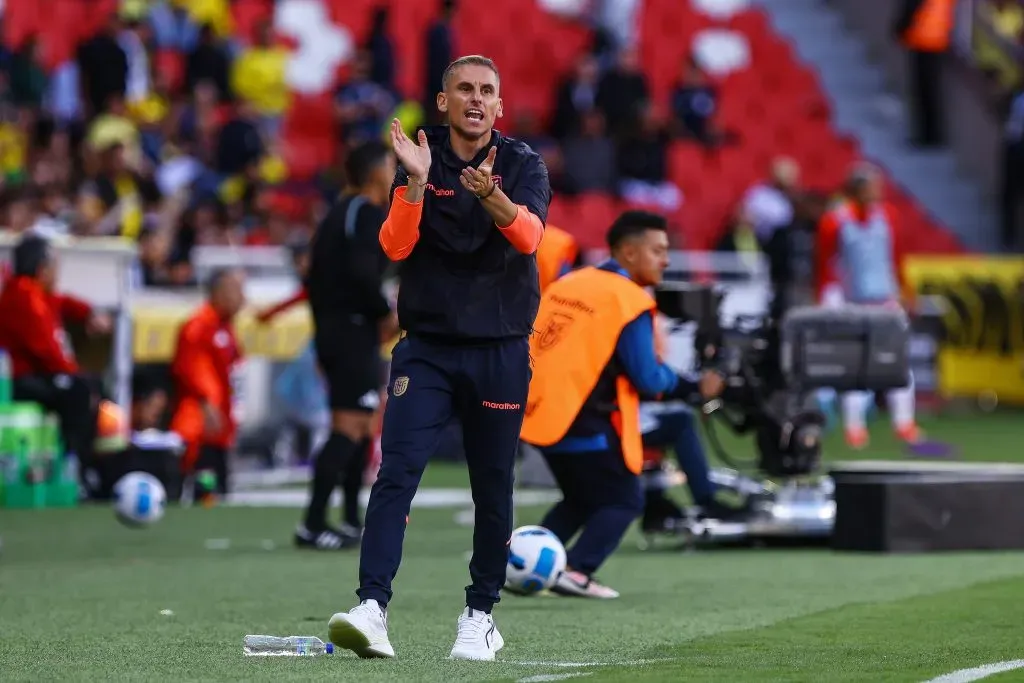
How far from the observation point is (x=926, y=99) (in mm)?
28984

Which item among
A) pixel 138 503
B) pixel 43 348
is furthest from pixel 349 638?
pixel 43 348

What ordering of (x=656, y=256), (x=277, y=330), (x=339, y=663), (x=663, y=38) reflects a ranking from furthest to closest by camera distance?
(x=663, y=38) → (x=277, y=330) → (x=656, y=256) → (x=339, y=663)

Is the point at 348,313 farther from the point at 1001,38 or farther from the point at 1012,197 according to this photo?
the point at 1001,38

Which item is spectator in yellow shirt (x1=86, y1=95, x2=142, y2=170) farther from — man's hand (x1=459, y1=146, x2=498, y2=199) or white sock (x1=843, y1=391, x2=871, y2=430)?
man's hand (x1=459, y1=146, x2=498, y2=199)

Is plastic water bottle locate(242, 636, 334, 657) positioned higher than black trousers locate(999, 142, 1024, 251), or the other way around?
black trousers locate(999, 142, 1024, 251)

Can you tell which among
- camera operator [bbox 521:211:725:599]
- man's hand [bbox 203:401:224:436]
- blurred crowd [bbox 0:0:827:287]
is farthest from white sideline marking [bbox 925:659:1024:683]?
blurred crowd [bbox 0:0:827:287]

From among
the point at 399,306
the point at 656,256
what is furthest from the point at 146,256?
the point at 399,306

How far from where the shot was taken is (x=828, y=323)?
1128 centimetres

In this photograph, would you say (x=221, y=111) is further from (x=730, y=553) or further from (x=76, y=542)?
(x=730, y=553)

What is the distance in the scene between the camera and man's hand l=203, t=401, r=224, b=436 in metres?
14.9

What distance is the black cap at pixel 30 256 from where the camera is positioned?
566 inches

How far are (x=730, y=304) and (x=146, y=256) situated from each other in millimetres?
6513

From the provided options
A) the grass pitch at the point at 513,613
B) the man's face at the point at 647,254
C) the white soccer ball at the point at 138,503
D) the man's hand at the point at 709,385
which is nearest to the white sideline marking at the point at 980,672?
the grass pitch at the point at 513,613

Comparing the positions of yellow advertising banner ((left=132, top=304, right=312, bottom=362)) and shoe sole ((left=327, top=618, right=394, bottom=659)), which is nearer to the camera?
shoe sole ((left=327, top=618, right=394, bottom=659))
